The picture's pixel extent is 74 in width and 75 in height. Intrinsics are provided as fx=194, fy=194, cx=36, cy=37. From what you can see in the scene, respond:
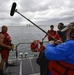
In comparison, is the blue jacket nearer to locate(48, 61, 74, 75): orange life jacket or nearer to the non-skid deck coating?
locate(48, 61, 74, 75): orange life jacket

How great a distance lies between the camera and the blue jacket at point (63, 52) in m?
2.04

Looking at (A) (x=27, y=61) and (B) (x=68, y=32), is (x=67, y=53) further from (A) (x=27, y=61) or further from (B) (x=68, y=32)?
(A) (x=27, y=61)

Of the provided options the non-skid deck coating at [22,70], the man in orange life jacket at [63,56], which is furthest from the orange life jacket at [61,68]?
the non-skid deck coating at [22,70]

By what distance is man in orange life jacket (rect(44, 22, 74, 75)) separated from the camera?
2.05 m

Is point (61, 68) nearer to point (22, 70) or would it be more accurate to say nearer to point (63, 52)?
point (63, 52)

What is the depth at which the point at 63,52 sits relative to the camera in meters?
2.04

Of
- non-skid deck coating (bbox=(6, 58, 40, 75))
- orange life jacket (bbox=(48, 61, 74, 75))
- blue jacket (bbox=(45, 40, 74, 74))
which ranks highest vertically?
blue jacket (bbox=(45, 40, 74, 74))

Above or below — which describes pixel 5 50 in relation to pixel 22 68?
above

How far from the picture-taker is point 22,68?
22.0ft

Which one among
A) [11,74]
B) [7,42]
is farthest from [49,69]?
[7,42]

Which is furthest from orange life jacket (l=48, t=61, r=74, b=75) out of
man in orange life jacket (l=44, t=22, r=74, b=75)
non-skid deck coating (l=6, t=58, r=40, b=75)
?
non-skid deck coating (l=6, t=58, r=40, b=75)

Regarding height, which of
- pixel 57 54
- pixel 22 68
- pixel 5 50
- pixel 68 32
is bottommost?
pixel 22 68

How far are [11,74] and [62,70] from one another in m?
3.65

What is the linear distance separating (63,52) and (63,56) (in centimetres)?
5
